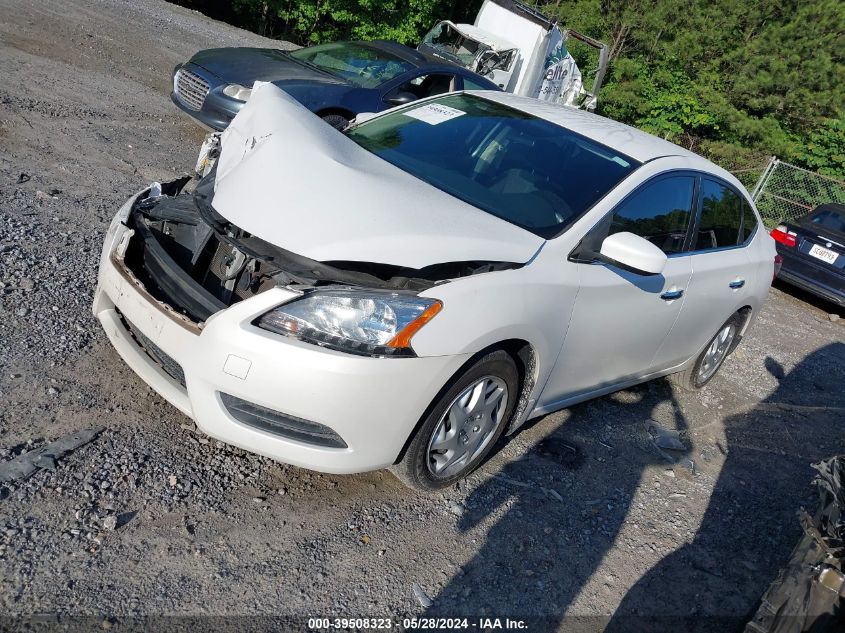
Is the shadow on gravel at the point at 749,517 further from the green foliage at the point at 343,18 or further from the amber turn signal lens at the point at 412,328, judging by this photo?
the green foliage at the point at 343,18

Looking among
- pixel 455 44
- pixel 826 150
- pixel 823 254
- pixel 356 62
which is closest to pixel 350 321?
pixel 356 62

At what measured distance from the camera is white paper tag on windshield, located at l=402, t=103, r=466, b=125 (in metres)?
4.38

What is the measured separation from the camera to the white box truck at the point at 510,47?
14.7 meters

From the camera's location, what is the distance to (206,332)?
288 cm

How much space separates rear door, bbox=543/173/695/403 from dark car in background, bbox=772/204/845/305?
6.15 meters

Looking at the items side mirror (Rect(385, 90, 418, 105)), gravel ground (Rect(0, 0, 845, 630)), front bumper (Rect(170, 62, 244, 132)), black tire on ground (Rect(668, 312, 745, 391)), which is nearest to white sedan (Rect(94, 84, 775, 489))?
gravel ground (Rect(0, 0, 845, 630))

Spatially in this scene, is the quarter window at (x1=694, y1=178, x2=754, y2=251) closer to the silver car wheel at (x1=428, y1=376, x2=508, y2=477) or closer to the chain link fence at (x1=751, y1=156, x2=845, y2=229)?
the silver car wheel at (x1=428, y1=376, x2=508, y2=477)

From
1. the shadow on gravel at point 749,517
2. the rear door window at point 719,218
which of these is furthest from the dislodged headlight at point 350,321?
the rear door window at point 719,218

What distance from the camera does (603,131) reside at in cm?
429

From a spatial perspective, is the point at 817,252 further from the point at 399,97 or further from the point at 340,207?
the point at 340,207

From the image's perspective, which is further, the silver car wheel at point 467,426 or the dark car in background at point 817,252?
the dark car in background at point 817,252

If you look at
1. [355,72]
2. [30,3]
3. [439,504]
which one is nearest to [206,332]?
[439,504]

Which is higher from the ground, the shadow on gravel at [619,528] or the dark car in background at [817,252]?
the dark car in background at [817,252]

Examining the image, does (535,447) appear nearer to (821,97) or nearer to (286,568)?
(286,568)
